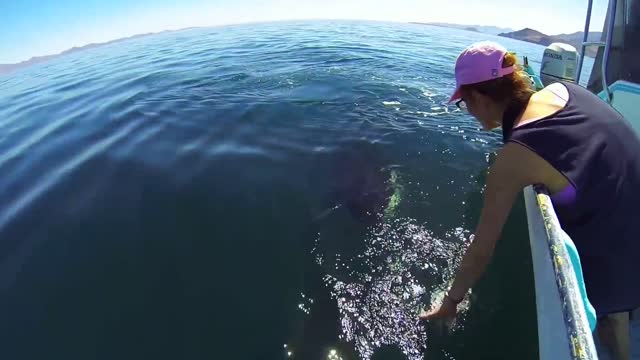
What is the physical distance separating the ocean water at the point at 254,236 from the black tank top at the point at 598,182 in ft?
3.89

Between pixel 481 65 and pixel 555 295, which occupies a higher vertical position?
pixel 481 65

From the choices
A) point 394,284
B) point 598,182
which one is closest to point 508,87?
point 598,182

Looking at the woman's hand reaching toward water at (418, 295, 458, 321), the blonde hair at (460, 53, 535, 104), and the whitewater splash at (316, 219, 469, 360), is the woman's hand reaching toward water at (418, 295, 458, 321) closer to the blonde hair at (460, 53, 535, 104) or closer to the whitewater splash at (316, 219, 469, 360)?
the whitewater splash at (316, 219, 469, 360)

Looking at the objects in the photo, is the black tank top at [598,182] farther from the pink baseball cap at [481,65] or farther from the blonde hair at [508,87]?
the pink baseball cap at [481,65]

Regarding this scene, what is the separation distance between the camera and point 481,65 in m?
2.43

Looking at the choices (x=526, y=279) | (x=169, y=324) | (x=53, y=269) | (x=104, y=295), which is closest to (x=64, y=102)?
(x=53, y=269)

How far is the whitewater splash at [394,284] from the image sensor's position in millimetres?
3328

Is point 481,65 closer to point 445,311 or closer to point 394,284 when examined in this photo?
point 445,311

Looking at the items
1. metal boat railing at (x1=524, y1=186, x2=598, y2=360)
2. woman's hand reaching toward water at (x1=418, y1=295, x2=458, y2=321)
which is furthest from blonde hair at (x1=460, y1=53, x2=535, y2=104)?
woman's hand reaching toward water at (x1=418, y1=295, x2=458, y2=321)

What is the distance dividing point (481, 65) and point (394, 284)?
2.34 meters

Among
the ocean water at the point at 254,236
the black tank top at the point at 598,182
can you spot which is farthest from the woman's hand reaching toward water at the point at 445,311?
the black tank top at the point at 598,182

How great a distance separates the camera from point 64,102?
447 inches

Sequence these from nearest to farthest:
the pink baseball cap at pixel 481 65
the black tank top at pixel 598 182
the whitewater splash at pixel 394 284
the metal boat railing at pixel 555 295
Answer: the metal boat railing at pixel 555 295
the black tank top at pixel 598 182
the pink baseball cap at pixel 481 65
the whitewater splash at pixel 394 284

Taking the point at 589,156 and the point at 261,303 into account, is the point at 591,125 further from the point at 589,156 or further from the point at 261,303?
the point at 261,303
